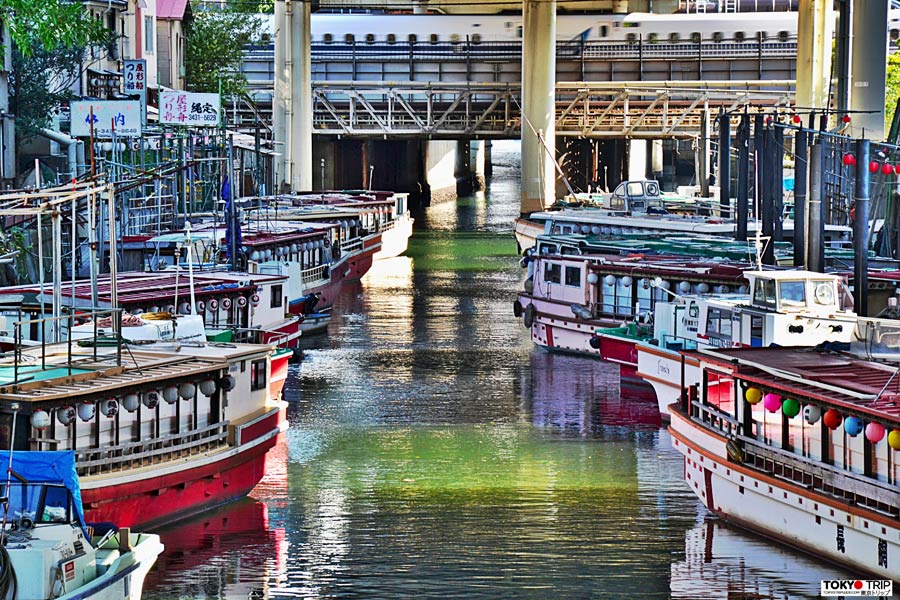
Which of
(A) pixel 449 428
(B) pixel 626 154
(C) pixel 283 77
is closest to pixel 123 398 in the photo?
(A) pixel 449 428

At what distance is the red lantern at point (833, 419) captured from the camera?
2419 centimetres

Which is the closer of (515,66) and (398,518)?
(398,518)

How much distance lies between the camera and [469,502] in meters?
30.2

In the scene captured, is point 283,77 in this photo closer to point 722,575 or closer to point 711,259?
point 711,259

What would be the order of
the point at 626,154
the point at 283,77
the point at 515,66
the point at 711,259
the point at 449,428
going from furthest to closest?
the point at 626,154 → the point at 515,66 → the point at 283,77 → the point at 711,259 → the point at 449,428

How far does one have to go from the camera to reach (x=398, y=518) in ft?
94.5

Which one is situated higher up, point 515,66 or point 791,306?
point 515,66

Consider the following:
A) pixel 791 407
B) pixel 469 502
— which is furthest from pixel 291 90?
pixel 791 407

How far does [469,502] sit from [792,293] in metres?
8.31

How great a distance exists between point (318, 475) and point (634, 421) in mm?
9349

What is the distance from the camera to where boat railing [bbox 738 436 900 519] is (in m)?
23.2

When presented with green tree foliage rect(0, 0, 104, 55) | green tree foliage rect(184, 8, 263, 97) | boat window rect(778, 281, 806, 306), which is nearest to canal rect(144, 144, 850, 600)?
boat window rect(778, 281, 806, 306)

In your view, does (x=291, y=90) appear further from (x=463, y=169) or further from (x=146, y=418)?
(x=463, y=169)

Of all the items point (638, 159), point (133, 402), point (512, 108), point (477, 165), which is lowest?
point (133, 402)
